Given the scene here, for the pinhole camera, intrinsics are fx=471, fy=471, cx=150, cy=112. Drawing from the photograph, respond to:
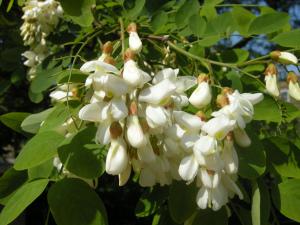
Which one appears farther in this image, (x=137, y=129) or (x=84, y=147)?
(x=84, y=147)

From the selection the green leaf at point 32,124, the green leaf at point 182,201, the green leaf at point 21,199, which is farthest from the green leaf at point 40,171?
the green leaf at point 182,201

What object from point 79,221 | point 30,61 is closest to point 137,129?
point 79,221

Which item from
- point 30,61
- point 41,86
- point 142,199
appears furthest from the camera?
point 30,61

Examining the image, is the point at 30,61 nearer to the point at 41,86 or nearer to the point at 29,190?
the point at 41,86

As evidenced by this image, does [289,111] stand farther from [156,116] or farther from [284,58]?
[156,116]

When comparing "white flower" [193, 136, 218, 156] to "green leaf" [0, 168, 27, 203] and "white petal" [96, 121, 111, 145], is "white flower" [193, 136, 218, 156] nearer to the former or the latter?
"white petal" [96, 121, 111, 145]

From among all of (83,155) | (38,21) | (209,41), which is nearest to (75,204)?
(83,155)

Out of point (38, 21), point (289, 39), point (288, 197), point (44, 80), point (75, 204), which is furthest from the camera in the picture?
point (38, 21)
